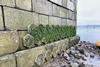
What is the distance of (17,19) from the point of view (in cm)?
149

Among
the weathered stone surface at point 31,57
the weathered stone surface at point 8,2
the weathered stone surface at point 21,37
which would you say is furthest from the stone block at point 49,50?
the weathered stone surface at point 8,2

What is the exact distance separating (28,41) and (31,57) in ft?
0.79

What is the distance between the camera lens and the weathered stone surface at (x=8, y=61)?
1.24 meters

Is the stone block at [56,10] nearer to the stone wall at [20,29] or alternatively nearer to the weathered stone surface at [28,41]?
the stone wall at [20,29]

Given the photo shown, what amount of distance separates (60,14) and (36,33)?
118 cm

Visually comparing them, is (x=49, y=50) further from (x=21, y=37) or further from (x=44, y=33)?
(x=21, y=37)

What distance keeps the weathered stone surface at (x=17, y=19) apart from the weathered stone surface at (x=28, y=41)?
129 millimetres

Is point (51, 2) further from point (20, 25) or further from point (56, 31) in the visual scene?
point (20, 25)

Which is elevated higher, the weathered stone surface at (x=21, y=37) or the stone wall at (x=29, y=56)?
the weathered stone surface at (x=21, y=37)

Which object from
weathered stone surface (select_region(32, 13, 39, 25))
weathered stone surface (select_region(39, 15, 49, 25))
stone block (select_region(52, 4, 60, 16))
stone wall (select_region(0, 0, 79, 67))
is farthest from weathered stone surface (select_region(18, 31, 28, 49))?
stone block (select_region(52, 4, 60, 16))

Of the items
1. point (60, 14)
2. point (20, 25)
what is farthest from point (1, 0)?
point (60, 14)

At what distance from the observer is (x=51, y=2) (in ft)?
7.55

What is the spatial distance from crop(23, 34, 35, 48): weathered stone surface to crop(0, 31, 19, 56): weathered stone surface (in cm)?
15

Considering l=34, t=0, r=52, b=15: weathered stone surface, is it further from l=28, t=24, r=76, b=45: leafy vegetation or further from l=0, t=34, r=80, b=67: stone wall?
l=0, t=34, r=80, b=67: stone wall
